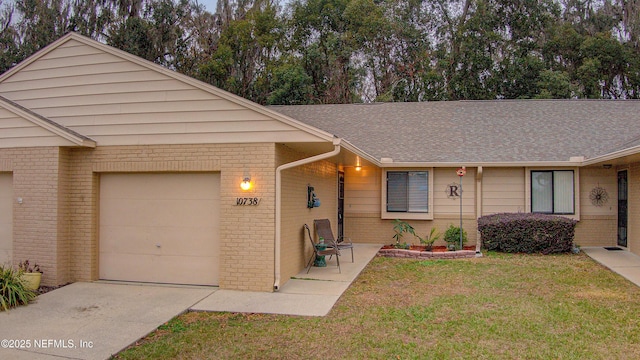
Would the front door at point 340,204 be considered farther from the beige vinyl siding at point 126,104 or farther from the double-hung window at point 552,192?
the beige vinyl siding at point 126,104

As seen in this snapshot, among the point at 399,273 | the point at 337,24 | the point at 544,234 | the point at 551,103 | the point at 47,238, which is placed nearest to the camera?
the point at 47,238

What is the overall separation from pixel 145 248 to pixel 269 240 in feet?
7.61

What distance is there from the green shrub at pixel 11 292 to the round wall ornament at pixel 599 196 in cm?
1255

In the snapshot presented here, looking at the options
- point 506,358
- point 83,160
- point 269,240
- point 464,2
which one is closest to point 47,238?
point 83,160

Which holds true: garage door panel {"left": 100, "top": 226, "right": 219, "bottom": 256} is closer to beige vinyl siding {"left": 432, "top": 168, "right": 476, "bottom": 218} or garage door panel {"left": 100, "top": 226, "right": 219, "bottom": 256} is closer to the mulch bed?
the mulch bed

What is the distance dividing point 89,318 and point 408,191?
8999 millimetres

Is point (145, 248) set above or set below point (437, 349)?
above

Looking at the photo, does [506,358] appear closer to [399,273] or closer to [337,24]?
[399,273]

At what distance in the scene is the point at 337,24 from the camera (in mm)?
26141

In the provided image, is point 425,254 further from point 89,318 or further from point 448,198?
point 89,318

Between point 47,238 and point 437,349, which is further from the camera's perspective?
point 47,238

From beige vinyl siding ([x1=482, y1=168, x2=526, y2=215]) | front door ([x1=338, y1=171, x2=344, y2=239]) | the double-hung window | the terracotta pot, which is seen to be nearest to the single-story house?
the terracotta pot

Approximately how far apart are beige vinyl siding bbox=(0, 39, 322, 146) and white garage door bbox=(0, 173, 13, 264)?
1381mm

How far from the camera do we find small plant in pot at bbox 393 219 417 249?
41.5 feet
